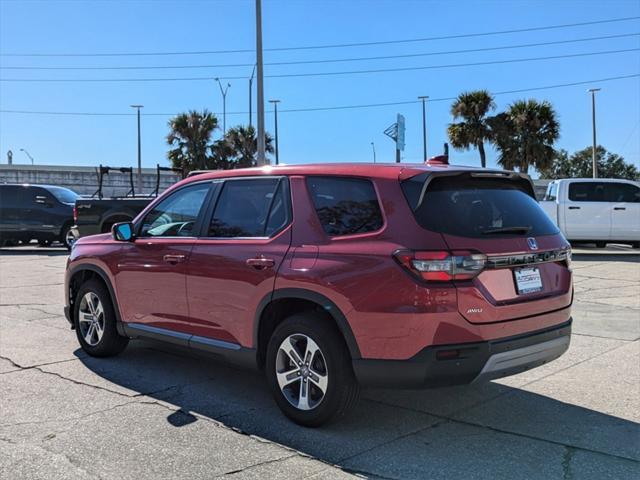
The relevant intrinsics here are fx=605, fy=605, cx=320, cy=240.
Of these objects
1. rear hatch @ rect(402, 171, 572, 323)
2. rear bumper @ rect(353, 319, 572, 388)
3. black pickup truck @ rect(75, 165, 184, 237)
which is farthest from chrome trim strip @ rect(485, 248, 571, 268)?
black pickup truck @ rect(75, 165, 184, 237)

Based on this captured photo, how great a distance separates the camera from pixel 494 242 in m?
3.77

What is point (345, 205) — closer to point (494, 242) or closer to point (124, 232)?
point (494, 242)

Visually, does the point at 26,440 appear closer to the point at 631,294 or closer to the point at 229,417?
the point at 229,417

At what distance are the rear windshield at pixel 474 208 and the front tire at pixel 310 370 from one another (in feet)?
3.24

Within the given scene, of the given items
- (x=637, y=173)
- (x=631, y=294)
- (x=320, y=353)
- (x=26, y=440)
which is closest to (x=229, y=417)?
(x=320, y=353)

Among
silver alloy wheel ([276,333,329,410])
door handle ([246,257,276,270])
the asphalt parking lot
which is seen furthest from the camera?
door handle ([246,257,276,270])

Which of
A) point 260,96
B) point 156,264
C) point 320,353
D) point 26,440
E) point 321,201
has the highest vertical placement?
point 260,96

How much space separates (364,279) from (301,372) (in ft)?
2.89

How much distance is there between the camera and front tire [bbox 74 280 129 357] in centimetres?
587

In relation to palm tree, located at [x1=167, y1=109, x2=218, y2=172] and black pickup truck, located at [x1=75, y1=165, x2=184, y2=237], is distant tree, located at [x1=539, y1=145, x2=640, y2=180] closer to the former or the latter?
palm tree, located at [x1=167, y1=109, x2=218, y2=172]

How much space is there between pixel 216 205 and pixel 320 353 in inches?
64.6

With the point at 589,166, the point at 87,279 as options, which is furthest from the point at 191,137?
the point at 589,166

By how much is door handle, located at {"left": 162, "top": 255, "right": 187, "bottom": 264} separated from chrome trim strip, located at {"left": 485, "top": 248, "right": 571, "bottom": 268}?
2482 millimetres

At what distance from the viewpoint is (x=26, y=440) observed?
13.0ft
